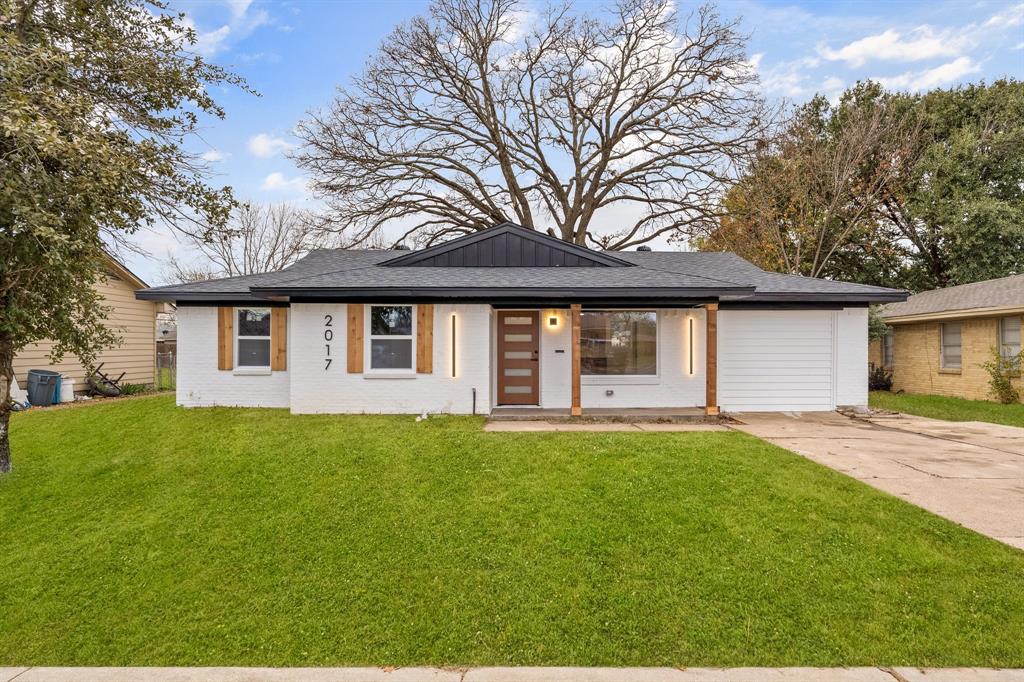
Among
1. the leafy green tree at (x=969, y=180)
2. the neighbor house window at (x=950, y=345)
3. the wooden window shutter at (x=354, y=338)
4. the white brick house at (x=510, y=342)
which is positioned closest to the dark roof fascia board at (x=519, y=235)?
the white brick house at (x=510, y=342)

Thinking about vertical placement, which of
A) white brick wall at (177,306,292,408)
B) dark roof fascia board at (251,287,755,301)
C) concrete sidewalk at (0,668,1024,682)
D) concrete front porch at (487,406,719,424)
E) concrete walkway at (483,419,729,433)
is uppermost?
dark roof fascia board at (251,287,755,301)

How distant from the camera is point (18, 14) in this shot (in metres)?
5.69

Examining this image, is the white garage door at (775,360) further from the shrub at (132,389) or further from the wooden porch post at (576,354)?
the shrub at (132,389)

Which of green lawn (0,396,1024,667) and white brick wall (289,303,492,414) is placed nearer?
green lawn (0,396,1024,667)

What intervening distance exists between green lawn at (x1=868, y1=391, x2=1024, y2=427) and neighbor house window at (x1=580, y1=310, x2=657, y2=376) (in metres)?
6.16

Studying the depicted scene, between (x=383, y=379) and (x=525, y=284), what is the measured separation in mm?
3403

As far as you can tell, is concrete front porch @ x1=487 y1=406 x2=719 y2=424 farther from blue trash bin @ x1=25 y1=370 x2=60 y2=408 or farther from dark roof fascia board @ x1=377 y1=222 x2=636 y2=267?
blue trash bin @ x1=25 y1=370 x2=60 y2=408

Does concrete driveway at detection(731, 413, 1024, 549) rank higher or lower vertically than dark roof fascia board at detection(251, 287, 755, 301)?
lower

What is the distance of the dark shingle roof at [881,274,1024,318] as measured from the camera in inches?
515

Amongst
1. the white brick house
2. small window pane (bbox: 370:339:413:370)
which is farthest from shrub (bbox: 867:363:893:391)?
small window pane (bbox: 370:339:413:370)

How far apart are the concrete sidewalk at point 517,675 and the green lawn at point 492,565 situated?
0.09 meters

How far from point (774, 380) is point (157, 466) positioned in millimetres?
11218

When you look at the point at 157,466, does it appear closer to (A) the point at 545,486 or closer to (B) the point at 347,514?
(B) the point at 347,514

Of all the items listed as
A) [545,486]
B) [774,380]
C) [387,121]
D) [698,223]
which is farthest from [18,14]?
[698,223]
